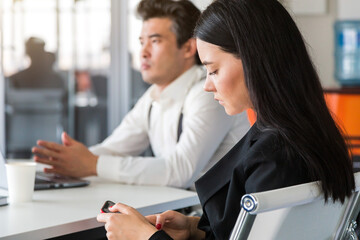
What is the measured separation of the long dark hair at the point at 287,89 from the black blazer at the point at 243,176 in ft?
0.07

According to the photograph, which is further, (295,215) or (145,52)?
(145,52)

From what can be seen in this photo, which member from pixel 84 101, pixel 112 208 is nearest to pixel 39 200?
pixel 112 208

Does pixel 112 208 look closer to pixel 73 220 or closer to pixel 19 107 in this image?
pixel 73 220

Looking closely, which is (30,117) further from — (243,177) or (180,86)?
(243,177)

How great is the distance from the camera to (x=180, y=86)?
89.9 inches

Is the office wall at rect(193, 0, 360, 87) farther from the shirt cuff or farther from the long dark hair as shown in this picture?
the shirt cuff

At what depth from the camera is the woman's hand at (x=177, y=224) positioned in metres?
A: 1.38

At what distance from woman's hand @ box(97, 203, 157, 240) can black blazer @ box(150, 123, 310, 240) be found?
0.10ft

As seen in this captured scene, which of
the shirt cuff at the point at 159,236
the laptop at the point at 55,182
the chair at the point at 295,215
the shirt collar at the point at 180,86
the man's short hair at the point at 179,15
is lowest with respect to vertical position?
the laptop at the point at 55,182

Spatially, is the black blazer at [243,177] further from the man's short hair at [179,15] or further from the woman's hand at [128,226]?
the man's short hair at [179,15]

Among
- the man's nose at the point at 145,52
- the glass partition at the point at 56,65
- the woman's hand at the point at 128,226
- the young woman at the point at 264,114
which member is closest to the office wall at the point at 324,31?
the glass partition at the point at 56,65

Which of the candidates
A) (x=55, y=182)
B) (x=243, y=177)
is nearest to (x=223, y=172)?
(x=243, y=177)

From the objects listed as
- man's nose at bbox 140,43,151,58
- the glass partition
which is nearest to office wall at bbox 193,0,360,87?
the glass partition

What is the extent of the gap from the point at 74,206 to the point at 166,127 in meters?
0.82
